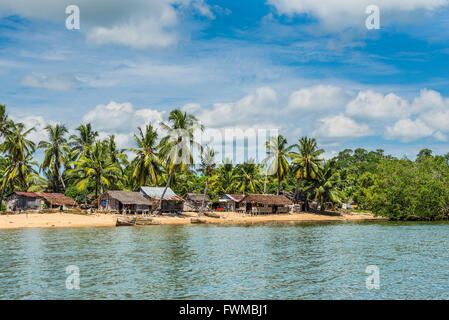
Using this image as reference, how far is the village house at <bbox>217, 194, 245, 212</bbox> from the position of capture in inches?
2809

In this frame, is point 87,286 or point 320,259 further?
point 320,259

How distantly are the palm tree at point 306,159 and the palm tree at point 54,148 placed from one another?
38.6m

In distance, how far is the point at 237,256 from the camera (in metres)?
24.2

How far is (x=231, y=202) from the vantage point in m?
72.8

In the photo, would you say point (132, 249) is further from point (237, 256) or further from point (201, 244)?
point (237, 256)

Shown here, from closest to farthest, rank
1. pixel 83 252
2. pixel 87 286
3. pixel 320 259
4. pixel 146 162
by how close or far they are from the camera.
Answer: pixel 87 286 < pixel 320 259 < pixel 83 252 < pixel 146 162

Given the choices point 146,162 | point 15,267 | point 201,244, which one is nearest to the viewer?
point 15,267

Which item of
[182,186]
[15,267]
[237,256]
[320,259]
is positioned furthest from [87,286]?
[182,186]

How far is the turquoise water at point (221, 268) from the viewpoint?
1546cm

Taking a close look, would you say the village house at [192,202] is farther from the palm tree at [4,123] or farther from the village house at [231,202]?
the palm tree at [4,123]

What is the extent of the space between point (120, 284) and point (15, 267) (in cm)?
679

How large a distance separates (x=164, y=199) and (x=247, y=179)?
2575 cm

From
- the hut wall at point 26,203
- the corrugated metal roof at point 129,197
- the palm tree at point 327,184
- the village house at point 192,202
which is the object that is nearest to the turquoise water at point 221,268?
the corrugated metal roof at point 129,197

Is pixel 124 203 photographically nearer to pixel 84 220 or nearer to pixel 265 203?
pixel 84 220
